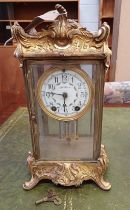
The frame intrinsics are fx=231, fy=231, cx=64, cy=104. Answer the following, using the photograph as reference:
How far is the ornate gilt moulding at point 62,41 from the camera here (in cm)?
53

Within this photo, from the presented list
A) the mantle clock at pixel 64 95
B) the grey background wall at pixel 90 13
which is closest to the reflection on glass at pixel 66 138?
the mantle clock at pixel 64 95

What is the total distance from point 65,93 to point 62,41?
0.13 m

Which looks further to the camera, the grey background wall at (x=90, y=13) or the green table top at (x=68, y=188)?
the grey background wall at (x=90, y=13)

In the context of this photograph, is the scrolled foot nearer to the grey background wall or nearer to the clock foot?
the clock foot

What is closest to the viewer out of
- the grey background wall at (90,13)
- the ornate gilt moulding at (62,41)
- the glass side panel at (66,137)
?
the ornate gilt moulding at (62,41)

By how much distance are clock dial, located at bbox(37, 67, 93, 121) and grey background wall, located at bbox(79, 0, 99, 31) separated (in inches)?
86.8

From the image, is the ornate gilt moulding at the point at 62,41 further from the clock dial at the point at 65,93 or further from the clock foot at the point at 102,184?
the clock foot at the point at 102,184

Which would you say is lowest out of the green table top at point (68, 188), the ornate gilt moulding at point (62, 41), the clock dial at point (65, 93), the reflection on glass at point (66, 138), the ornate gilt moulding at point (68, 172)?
the green table top at point (68, 188)

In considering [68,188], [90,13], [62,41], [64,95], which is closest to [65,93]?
[64,95]

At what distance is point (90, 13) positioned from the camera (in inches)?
104

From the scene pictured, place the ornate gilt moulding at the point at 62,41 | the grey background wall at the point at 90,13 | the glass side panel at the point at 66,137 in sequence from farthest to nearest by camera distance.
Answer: the grey background wall at the point at 90,13 → the glass side panel at the point at 66,137 → the ornate gilt moulding at the point at 62,41

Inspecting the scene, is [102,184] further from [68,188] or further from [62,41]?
[62,41]

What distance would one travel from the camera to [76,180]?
2.16ft

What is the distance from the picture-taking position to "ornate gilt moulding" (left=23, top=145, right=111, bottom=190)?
0.66 metres
